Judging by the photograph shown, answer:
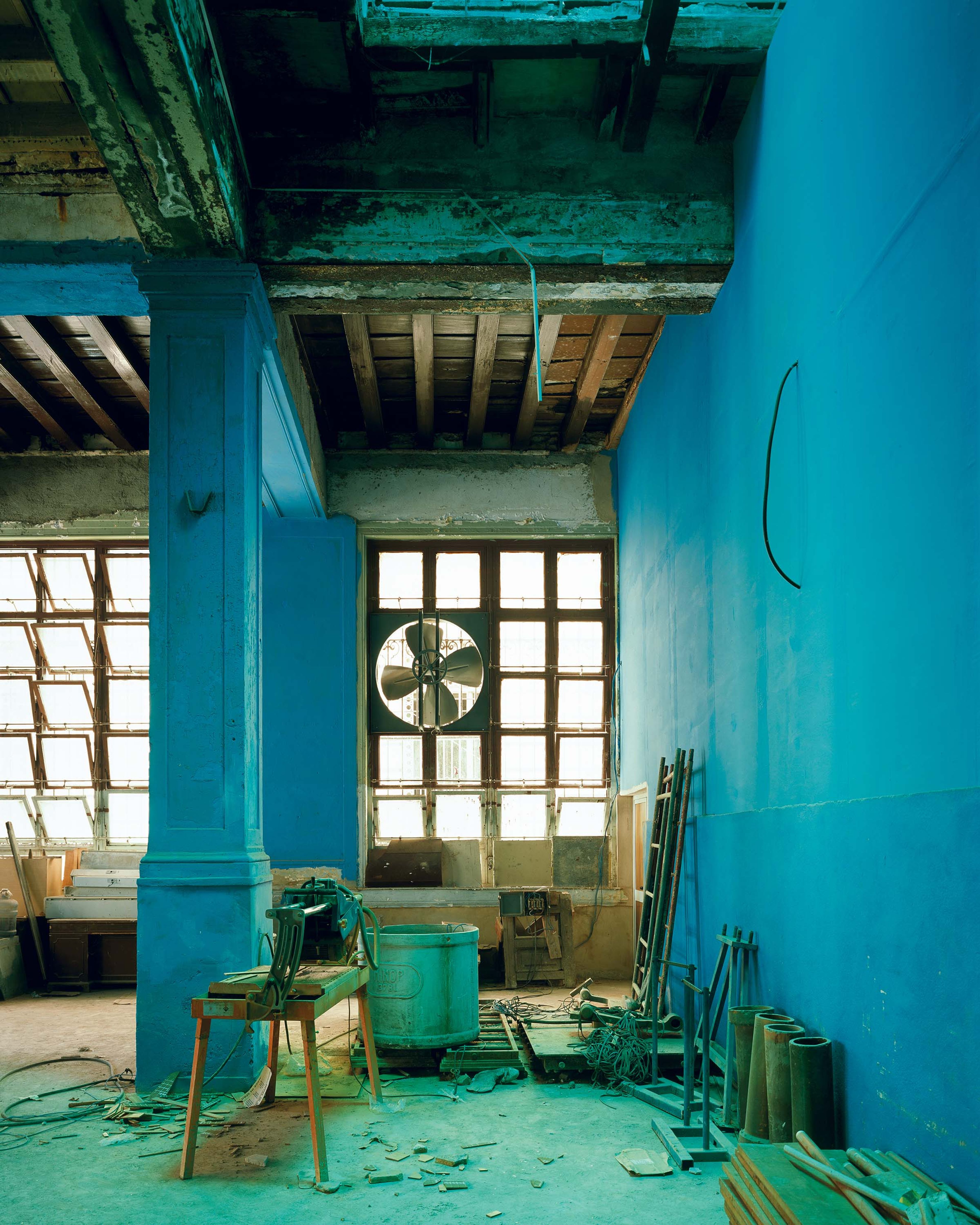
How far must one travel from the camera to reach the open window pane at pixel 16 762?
10664mm

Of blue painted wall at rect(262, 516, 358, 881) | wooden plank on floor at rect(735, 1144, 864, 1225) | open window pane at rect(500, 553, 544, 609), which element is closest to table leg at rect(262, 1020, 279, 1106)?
wooden plank on floor at rect(735, 1144, 864, 1225)

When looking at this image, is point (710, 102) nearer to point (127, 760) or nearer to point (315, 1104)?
point (315, 1104)

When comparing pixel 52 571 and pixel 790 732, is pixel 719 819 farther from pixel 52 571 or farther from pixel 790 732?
pixel 52 571

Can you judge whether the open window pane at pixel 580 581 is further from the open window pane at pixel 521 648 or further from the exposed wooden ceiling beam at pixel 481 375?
the exposed wooden ceiling beam at pixel 481 375

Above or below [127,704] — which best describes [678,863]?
below

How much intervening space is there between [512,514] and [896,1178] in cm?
810

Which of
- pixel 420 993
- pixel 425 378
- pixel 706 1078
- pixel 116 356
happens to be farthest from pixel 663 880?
pixel 116 356

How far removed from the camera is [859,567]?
392cm

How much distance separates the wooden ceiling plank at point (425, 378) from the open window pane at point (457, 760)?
2.94 metres

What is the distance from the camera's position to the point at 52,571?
10938mm

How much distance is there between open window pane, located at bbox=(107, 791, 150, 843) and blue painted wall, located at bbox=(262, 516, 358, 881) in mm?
1278

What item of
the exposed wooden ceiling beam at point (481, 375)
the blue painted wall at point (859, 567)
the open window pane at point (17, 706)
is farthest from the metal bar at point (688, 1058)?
the open window pane at point (17, 706)

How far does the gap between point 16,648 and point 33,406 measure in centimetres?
253

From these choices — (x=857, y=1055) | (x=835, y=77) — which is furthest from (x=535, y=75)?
(x=857, y=1055)
